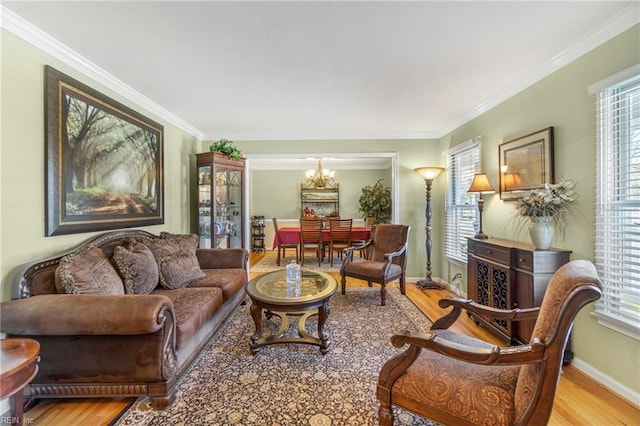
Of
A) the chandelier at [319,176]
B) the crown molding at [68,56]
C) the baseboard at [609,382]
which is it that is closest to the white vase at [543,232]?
the baseboard at [609,382]

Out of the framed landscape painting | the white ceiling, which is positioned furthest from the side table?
the white ceiling

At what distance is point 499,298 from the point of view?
2.46m

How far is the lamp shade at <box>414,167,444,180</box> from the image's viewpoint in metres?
3.98

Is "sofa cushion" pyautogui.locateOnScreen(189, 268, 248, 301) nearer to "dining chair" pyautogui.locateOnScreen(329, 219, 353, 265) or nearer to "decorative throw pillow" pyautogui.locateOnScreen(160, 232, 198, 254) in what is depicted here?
"decorative throw pillow" pyautogui.locateOnScreen(160, 232, 198, 254)

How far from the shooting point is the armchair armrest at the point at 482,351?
3.34 feet

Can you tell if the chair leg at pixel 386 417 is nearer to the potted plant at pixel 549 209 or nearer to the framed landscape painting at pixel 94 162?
the potted plant at pixel 549 209

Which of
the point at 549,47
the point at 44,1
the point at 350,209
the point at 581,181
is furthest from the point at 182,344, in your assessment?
the point at 350,209

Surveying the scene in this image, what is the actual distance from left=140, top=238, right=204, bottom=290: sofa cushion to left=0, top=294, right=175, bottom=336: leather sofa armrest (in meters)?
0.93

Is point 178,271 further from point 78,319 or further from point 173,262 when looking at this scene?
point 78,319

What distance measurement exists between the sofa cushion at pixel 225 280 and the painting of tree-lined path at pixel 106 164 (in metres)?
1.05

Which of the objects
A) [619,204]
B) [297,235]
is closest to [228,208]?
[297,235]

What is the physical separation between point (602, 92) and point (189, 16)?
2.88 meters

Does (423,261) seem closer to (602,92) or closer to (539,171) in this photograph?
(539,171)

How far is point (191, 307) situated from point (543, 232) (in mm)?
2853
